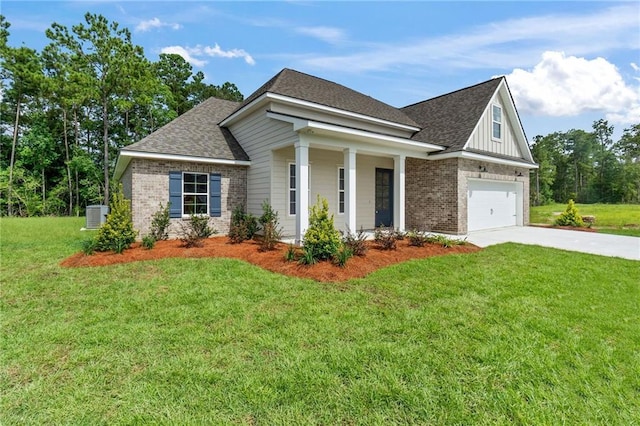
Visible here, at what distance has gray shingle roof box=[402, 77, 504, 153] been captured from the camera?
11812 millimetres

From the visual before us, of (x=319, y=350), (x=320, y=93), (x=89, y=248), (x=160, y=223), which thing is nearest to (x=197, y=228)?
(x=160, y=223)

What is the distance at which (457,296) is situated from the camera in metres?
4.67

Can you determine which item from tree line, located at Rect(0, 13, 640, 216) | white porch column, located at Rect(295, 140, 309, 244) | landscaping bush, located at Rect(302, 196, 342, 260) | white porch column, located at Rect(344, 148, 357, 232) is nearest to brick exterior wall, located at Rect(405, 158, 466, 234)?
white porch column, located at Rect(344, 148, 357, 232)

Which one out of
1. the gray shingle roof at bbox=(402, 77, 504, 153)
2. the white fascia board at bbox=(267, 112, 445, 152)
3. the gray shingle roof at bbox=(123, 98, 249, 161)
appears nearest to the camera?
the white fascia board at bbox=(267, 112, 445, 152)

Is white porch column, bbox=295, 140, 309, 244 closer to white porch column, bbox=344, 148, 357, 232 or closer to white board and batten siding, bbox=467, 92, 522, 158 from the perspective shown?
white porch column, bbox=344, 148, 357, 232

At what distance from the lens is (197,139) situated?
10.9 meters

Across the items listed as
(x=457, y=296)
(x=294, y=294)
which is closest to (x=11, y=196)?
(x=294, y=294)

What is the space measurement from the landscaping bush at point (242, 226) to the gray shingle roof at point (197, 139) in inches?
78.3

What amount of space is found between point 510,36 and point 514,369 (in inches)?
363

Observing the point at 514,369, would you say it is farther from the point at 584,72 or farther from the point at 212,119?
the point at 584,72

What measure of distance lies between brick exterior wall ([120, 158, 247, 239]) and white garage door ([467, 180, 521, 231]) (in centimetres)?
926

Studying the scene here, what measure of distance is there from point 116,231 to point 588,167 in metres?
57.7

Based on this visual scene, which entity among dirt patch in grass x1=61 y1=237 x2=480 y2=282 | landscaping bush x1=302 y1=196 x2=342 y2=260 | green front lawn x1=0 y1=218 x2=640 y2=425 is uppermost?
landscaping bush x1=302 y1=196 x2=342 y2=260

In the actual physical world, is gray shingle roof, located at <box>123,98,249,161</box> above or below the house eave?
above
